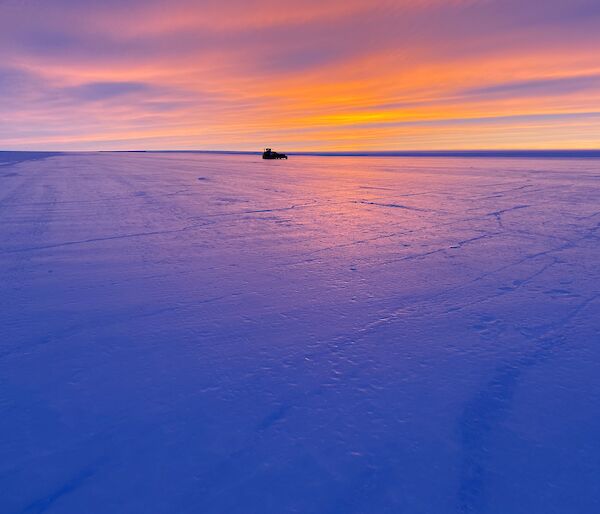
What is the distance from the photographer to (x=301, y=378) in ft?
8.09

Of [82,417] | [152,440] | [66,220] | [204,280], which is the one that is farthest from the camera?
[66,220]

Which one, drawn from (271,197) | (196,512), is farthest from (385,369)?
(271,197)

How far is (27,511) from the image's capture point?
164 cm

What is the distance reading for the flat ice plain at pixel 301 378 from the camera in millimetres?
1744

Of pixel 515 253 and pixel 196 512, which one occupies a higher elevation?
pixel 515 253

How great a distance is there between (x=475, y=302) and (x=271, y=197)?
7.89 meters

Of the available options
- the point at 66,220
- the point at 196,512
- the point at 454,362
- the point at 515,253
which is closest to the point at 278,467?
the point at 196,512

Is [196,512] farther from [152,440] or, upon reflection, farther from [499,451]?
[499,451]

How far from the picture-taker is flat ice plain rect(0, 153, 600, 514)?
1744mm

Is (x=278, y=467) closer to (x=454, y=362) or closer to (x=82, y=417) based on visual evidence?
(x=82, y=417)

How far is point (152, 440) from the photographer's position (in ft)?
6.57

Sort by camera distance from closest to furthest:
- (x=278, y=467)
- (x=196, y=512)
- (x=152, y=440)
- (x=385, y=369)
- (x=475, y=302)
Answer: (x=196, y=512) < (x=278, y=467) < (x=152, y=440) < (x=385, y=369) < (x=475, y=302)

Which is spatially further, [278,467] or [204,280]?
[204,280]

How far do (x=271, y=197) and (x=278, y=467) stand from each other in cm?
932
